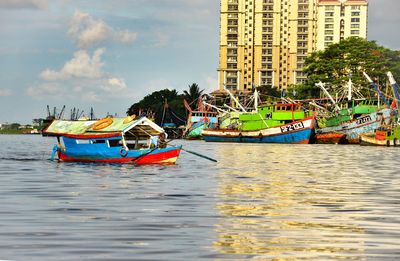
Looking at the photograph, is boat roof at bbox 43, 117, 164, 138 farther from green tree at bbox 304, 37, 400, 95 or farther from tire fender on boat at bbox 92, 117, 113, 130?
green tree at bbox 304, 37, 400, 95

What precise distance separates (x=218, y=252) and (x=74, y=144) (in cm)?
3614

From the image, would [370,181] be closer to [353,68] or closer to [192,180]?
[192,180]

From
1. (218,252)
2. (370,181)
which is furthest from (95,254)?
(370,181)

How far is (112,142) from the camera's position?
48031 millimetres

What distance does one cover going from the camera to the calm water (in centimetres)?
1437

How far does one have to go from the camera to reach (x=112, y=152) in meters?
47.4

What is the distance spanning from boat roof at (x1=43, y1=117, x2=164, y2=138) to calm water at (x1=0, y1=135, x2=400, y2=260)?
411 inches

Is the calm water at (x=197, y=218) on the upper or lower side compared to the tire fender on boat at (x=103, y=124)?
lower

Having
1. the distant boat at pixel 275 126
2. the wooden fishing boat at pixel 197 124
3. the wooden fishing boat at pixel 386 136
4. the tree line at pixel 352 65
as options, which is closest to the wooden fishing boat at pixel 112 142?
the wooden fishing boat at pixel 386 136

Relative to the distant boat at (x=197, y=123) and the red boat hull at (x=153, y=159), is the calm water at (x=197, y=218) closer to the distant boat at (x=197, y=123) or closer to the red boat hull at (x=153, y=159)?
the red boat hull at (x=153, y=159)

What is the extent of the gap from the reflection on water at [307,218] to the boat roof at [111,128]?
1203cm

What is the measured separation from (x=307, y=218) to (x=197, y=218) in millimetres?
2837

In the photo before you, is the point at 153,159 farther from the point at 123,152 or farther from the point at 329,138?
the point at 329,138

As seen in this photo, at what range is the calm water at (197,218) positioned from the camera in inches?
566
